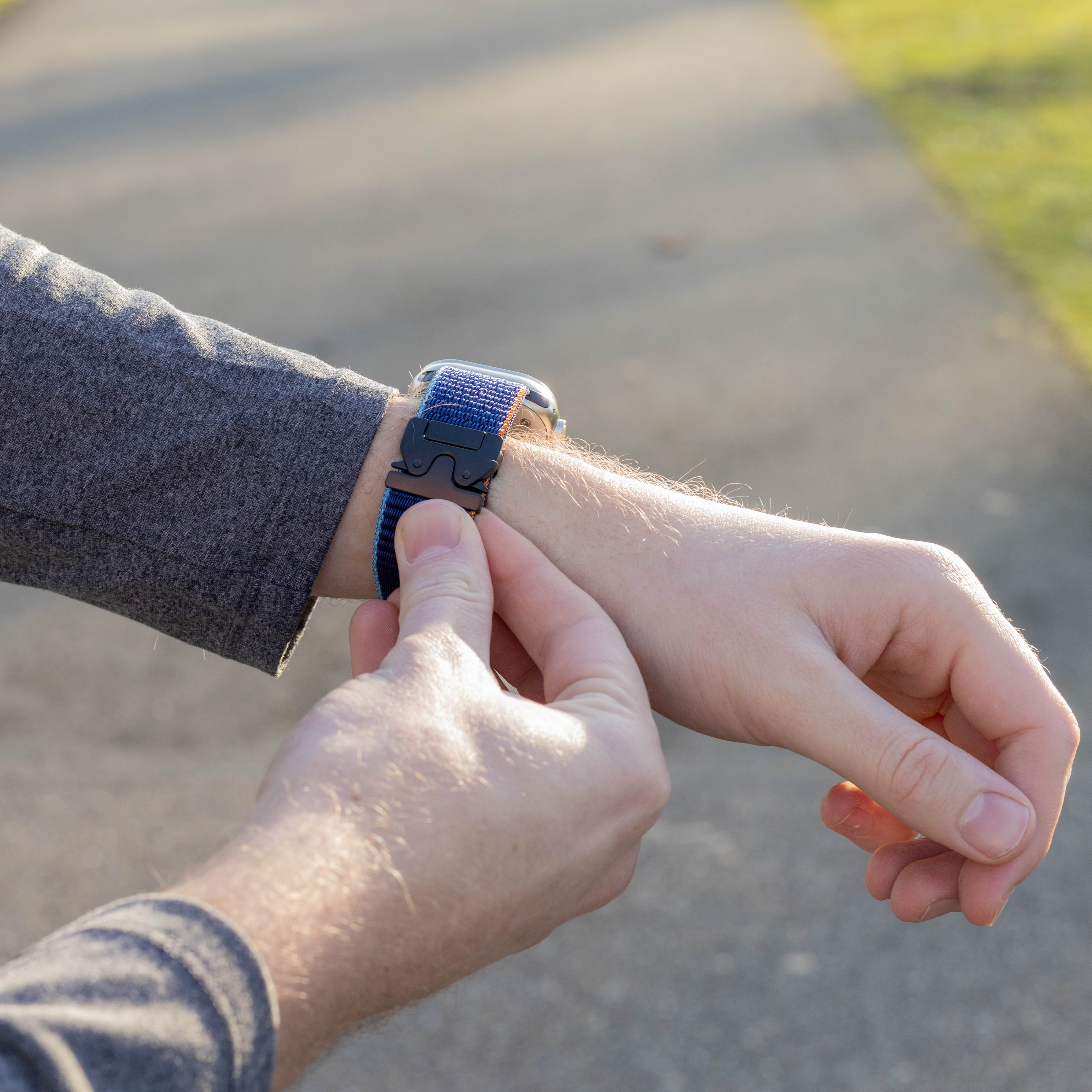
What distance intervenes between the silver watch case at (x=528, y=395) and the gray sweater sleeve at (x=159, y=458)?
0.16 metres

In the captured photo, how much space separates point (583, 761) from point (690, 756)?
180 centimetres

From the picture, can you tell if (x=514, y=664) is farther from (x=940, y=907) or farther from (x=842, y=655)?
(x=940, y=907)

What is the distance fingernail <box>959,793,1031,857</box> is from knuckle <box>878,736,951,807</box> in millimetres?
70

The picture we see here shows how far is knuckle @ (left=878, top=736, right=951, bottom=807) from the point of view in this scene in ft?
4.79

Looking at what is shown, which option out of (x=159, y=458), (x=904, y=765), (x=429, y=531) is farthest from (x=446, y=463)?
(x=904, y=765)

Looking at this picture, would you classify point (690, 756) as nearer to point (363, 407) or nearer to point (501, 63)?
point (363, 407)

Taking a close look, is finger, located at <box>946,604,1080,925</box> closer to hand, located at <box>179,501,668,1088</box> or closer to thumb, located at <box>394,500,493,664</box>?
hand, located at <box>179,501,668,1088</box>

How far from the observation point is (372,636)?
59.4 inches

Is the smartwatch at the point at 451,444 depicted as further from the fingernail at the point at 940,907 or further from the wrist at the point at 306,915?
the fingernail at the point at 940,907

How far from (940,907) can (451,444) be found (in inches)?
43.0

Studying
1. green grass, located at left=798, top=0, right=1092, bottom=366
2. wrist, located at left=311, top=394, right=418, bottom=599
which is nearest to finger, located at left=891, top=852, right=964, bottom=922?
wrist, located at left=311, top=394, right=418, bottom=599

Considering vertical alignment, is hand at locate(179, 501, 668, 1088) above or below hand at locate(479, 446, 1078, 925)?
above

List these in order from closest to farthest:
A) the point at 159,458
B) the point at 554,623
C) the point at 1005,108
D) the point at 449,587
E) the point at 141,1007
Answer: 1. the point at 141,1007
2. the point at 449,587
3. the point at 554,623
4. the point at 159,458
5. the point at 1005,108

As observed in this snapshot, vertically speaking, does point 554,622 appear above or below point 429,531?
below
